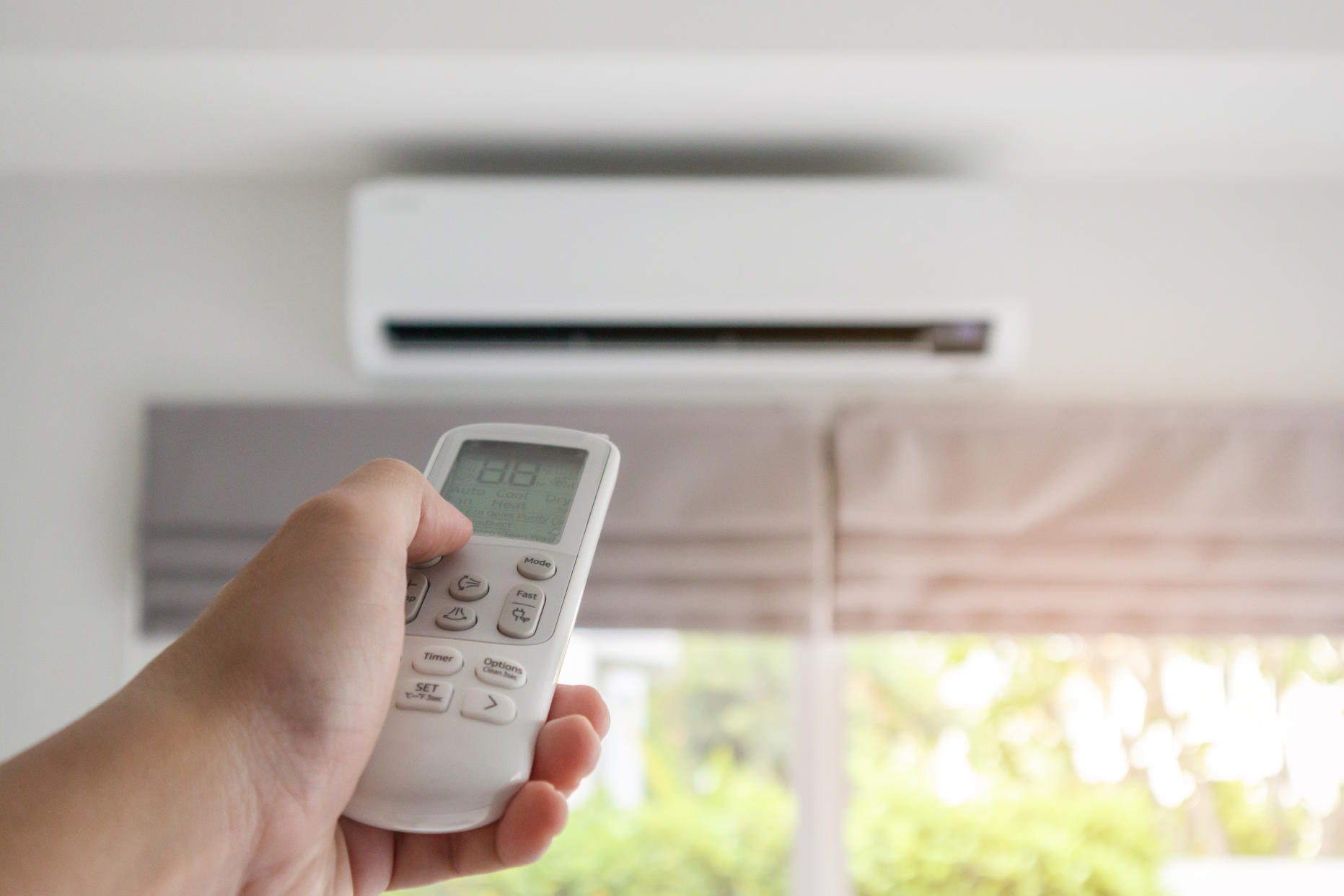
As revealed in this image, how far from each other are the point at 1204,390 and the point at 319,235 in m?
1.60

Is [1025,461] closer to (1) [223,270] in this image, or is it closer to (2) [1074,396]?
(2) [1074,396]

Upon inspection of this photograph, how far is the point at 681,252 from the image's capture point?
146cm

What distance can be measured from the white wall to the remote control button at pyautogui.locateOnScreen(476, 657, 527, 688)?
1.08 meters

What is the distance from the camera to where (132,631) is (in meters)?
1.61

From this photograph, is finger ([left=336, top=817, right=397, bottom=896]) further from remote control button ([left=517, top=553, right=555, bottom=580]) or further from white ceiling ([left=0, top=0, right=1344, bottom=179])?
white ceiling ([left=0, top=0, right=1344, bottom=179])

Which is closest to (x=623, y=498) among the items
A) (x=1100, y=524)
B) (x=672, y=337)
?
(x=672, y=337)

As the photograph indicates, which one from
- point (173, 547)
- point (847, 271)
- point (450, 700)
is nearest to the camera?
point (450, 700)

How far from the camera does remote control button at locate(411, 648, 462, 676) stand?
58 centimetres

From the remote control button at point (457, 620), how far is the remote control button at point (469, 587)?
10 millimetres

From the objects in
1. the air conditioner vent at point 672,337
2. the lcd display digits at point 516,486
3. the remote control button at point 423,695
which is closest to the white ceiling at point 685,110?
the air conditioner vent at point 672,337

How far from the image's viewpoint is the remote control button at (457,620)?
2.02ft

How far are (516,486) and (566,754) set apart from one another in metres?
0.21

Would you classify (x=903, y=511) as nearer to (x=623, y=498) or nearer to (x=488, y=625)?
(x=623, y=498)

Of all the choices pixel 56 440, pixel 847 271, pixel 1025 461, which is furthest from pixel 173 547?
pixel 1025 461
